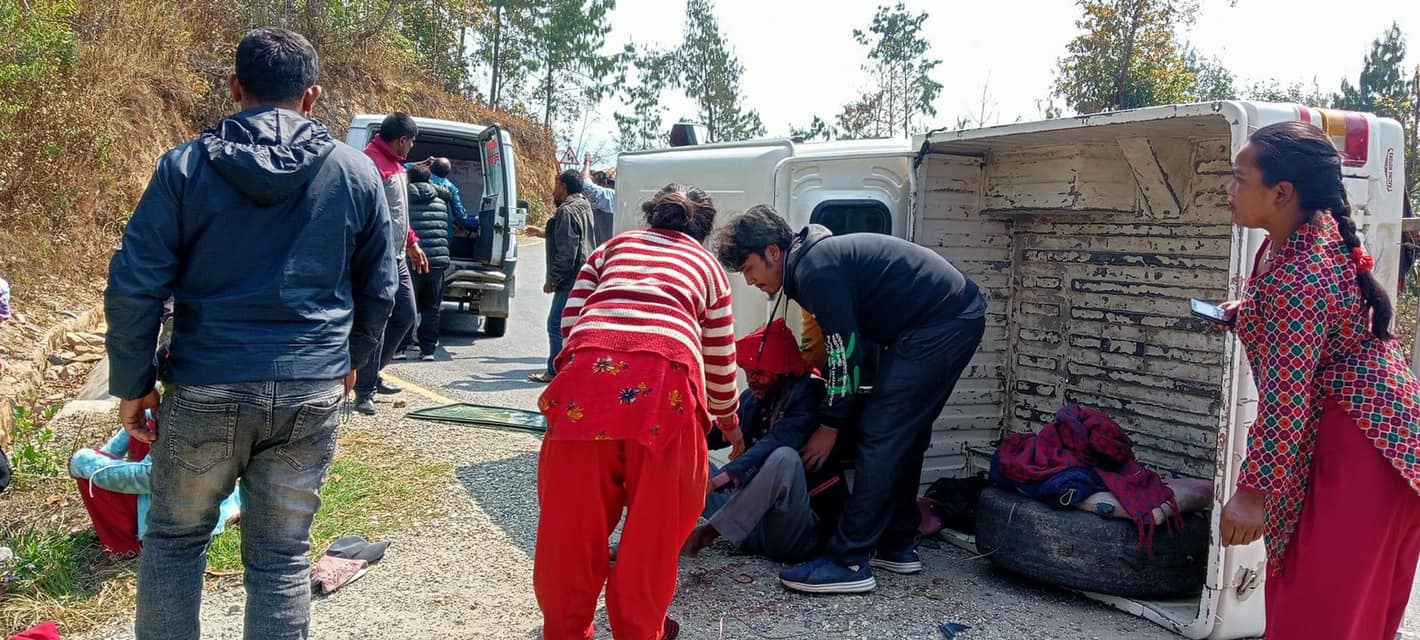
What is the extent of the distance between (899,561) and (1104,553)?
858mm

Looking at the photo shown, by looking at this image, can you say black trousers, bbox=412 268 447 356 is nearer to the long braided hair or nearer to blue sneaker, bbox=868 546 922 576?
blue sneaker, bbox=868 546 922 576

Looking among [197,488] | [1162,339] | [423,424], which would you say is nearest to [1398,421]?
[1162,339]

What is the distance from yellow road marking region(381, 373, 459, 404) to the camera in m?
7.46

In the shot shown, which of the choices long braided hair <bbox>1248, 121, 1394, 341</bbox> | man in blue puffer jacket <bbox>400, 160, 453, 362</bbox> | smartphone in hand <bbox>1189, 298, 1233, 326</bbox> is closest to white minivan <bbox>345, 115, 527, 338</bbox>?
man in blue puffer jacket <bbox>400, 160, 453, 362</bbox>

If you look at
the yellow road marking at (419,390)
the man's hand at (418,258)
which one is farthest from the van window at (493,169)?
the man's hand at (418,258)

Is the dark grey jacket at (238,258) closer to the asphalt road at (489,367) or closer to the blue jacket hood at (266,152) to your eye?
the blue jacket hood at (266,152)

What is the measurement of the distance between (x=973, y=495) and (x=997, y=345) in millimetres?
964

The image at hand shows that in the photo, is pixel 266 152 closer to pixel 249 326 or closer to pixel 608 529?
pixel 249 326

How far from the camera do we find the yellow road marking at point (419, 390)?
7.46m

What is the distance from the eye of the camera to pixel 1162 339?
492 centimetres

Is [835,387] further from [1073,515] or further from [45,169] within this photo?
[45,169]

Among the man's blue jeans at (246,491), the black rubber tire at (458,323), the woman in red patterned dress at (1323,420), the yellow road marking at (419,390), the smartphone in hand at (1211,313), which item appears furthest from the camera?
the black rubber tire at (458,323)

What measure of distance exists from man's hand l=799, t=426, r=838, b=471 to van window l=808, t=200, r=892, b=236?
1.29 metres

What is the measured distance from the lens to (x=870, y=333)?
4355mm
